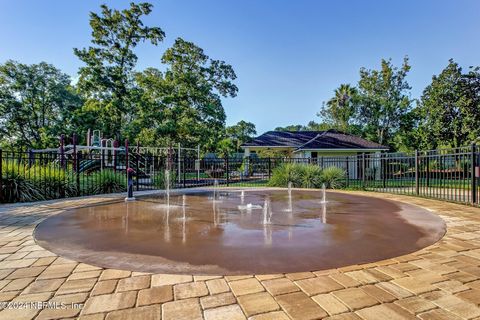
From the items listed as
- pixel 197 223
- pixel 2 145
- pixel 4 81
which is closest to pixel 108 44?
pixel 4 81

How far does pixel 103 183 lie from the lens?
9.08 m

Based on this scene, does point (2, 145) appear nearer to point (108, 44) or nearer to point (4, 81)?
point (4, 81)

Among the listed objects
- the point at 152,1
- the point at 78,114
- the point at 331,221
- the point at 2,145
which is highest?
the point at 152,1

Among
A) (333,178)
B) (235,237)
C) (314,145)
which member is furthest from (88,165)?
(314,145)

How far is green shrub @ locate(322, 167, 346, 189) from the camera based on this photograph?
11203 mm

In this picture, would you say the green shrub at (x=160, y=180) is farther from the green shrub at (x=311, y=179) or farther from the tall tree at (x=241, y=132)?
the tall tree at (x=241, y=132)

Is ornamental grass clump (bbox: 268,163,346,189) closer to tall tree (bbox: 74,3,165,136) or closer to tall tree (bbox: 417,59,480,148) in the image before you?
tall tree (bbox: 74,3,165,136)

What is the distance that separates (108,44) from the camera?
1969 centimetres

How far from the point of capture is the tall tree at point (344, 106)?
29.0 m

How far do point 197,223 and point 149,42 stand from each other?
67.5ft

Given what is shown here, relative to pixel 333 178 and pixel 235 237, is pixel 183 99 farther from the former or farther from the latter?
pixel 235 237

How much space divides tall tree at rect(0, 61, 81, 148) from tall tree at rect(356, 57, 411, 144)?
28.2 meters

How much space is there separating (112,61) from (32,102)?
38.9ft

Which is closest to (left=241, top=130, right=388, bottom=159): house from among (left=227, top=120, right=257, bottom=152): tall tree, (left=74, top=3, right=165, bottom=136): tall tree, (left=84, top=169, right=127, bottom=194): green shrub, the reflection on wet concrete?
(left=74, top=3, right=165, bottom=136): tall tree
